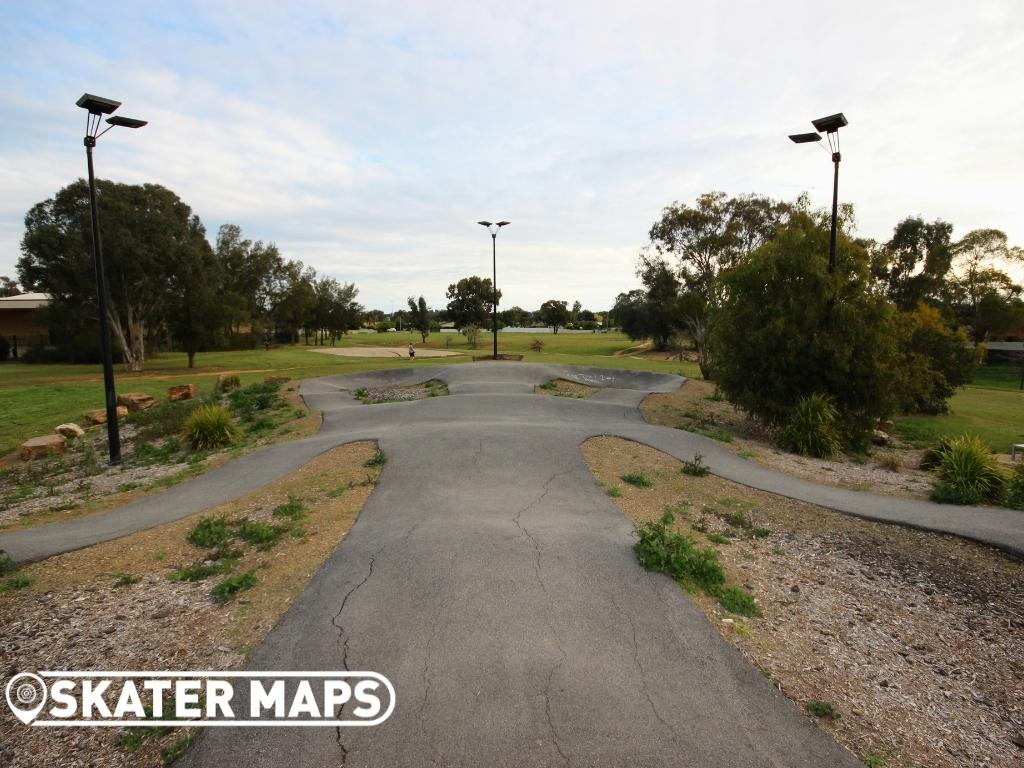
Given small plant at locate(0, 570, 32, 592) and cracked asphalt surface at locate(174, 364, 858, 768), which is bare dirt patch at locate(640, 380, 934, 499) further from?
small plant at locate(0, 570, 32, 592)

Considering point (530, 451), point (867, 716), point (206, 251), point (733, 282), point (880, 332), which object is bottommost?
point (867, 716)

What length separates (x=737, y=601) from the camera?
5.42m

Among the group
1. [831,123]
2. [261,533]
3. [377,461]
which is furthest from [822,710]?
[831,123]

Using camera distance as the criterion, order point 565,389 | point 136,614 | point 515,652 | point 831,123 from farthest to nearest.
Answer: point 565,389 < point 831,123 < point 136,614 < point 515,652

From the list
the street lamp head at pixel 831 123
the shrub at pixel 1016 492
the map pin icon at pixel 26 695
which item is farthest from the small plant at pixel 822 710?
the street lamp head at pixel 831 123

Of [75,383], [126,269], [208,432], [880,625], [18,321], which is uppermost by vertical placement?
[126,269]

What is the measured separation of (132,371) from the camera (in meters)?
31.2

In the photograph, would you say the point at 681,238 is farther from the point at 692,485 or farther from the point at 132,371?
the point at 132,371

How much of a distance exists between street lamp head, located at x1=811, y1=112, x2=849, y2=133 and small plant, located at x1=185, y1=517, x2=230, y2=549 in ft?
49.4

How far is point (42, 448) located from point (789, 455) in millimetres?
18878

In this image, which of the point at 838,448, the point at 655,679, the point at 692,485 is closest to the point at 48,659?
the point at 655,679

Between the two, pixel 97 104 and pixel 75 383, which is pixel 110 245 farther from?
pixel 97 104

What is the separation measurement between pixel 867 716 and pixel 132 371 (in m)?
37.6

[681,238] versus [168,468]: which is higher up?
[681,238]
